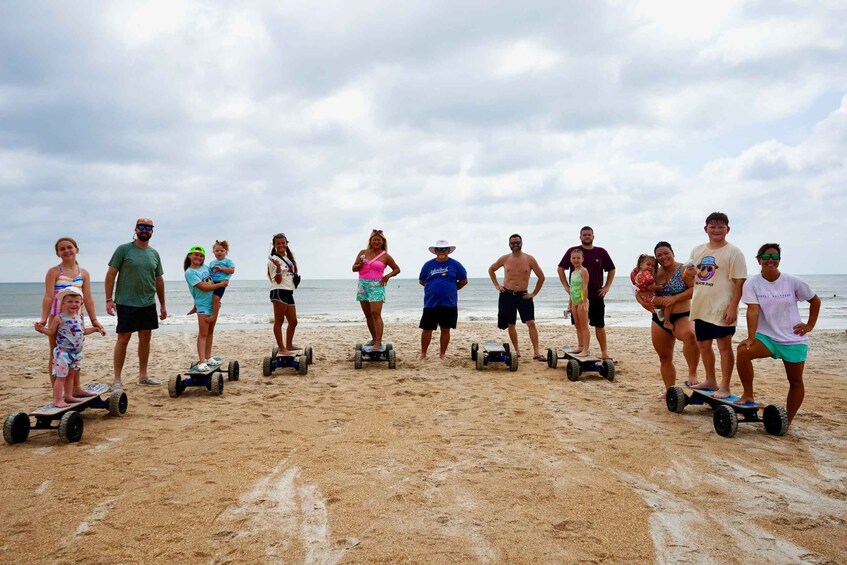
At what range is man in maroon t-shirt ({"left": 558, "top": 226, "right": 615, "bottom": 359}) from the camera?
319 inches

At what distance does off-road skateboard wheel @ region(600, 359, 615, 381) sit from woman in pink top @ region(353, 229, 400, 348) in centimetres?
363

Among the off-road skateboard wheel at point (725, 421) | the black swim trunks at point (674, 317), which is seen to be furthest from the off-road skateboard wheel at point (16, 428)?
the black swim trunks at point (674, 317)

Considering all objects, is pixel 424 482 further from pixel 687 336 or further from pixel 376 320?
pixel 376 320

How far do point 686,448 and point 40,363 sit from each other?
1102 cm

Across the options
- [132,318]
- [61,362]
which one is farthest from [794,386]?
[132,318]

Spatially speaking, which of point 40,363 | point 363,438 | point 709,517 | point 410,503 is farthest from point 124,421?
point 40,363

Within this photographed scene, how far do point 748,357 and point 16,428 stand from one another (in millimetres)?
6765

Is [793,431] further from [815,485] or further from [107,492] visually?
[107,492]

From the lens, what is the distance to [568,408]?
5766mm

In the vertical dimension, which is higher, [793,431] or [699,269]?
[699,269]

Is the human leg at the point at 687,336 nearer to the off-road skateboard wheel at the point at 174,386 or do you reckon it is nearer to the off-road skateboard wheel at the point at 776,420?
the off-road skateboard wheel at the point at 776,420

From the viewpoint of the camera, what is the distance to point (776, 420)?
464cm

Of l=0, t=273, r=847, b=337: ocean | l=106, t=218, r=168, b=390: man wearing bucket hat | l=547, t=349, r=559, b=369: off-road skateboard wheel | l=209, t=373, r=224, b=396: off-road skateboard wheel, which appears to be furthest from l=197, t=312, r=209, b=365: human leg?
l=0, t=273, r=847, b=337: ocean

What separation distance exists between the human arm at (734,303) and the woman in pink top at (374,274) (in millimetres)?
5028
